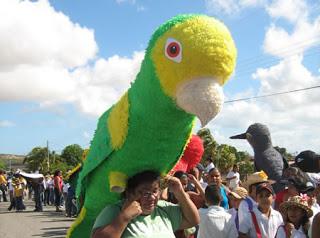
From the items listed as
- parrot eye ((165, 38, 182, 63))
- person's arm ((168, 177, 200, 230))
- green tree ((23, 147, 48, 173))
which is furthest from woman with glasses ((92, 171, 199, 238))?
green tree ((23, 147, 48, 173))

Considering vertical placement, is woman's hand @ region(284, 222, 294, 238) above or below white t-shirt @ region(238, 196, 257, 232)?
below

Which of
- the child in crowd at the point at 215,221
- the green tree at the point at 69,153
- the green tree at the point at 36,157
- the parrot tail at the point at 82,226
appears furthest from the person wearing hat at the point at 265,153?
the green tree at the point at 36,157

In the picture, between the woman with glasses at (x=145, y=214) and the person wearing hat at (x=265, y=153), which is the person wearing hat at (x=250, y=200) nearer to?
the woman with glasses at (x=145, y=214)

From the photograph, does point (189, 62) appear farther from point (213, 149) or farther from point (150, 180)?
point (213, 149)

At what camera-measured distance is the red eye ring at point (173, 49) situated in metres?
2.13

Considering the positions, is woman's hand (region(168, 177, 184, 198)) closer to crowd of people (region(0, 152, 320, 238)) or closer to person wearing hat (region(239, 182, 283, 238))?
crowd of people (region(0, 152, 320, 238))

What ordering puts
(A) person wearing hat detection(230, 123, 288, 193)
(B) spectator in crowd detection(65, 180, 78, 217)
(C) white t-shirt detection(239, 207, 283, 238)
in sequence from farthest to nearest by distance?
(B) spectator in crowd detection(65, 180, 78, 217)
(A) person wearing hat detection(230, 123, 288, 193)
(C) white t-shirt detection(239, 207, 283, 238)

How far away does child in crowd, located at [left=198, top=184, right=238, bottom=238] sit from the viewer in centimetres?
397

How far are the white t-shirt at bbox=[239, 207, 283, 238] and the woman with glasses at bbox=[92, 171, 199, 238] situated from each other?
4.18 ft

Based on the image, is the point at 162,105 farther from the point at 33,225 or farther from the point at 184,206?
the point at 33,225

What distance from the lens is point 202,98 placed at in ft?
6.65

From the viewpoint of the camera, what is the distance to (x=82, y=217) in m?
2.96

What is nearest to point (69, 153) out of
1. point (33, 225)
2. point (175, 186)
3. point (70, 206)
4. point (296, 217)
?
point (70, 206)

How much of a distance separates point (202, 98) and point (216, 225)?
2.25 meters
